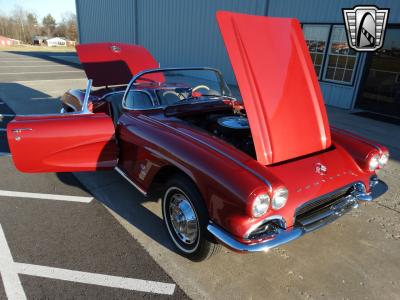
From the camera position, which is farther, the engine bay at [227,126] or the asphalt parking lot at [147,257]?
the engine bay at [227,126]

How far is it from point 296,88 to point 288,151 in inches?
25.8

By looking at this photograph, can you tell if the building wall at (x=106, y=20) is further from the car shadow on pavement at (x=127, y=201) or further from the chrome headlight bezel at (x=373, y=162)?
the chrome headlight bezel at (x=373, y=162)

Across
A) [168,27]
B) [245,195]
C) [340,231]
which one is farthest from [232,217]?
[168,27]

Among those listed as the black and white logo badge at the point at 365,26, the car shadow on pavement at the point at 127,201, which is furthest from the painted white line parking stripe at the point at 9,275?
the black and white logo badge at the point at 365,26

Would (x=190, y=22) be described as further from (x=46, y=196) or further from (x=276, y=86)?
(x=276, y=86)

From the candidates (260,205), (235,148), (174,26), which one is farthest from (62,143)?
(174,26)

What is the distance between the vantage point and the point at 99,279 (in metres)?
2.44

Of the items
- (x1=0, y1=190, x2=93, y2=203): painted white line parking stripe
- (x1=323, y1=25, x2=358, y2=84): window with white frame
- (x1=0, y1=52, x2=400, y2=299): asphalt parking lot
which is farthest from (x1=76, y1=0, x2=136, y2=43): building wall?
(x1=0, y1=52, x2=400, y2=299): asphalt parking lot

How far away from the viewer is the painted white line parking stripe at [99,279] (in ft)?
7.79

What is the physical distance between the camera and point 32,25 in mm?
90000

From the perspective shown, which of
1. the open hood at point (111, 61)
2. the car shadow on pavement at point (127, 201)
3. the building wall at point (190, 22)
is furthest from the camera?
the building wall at point (190, 22)

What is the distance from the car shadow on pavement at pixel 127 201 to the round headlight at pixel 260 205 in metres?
1.13

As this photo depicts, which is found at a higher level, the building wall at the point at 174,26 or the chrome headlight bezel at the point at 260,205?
the building wall at the point at 174,26

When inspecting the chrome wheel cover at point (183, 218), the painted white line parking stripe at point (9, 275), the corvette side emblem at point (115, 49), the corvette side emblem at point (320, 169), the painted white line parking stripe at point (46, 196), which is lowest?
the painted white line parking stripe at point (46, 196)
